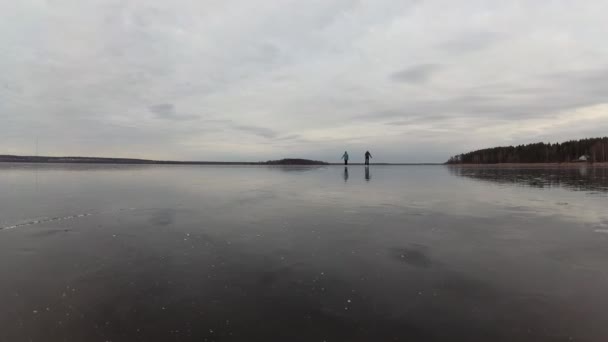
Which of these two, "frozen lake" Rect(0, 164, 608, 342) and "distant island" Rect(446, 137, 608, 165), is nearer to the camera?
"frozen lake" Rect(0, 164, 608, 342)

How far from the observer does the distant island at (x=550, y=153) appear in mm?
115250

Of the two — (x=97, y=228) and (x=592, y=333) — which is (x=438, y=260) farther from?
(x=97, y=228)

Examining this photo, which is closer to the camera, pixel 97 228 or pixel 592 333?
pixel 592 333

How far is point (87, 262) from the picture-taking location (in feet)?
20.4

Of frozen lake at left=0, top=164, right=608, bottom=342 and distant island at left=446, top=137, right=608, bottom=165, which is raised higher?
distant island at left=446, top=137, right=608, bottom=165

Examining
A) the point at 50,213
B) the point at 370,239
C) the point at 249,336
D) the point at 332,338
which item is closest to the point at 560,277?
the point at 370,239

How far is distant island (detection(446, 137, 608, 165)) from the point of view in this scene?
115250 millimetres

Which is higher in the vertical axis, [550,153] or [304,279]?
[550,153]

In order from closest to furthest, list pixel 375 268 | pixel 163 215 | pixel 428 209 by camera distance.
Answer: pixel 375 268
pixel 163 215
pixel 428 209

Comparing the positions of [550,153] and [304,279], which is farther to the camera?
[550,153]

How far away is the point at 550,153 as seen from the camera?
5310 inches

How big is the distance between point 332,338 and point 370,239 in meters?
4.49

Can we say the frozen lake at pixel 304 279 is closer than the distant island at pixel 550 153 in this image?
Yes

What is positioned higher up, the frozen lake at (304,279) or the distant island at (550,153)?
the distant island at (550,153)
